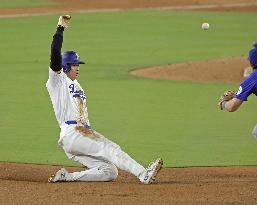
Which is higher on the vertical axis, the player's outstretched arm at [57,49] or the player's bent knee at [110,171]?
the player's outstretched arm at [57,49]

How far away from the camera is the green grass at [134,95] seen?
13.6 meters

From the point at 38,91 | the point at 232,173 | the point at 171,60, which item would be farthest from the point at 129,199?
the point at 171,60

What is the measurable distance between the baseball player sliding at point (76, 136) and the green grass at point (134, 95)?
2079 mm

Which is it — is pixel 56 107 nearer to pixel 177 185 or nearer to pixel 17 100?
pixel 177 185

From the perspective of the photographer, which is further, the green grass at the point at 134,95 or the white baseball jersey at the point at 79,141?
the green grass at the point at 134,95

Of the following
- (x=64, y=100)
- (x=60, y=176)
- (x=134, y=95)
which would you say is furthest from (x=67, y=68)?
(x=134, y=95)

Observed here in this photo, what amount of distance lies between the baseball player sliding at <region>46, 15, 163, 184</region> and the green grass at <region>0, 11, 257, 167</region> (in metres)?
2.08

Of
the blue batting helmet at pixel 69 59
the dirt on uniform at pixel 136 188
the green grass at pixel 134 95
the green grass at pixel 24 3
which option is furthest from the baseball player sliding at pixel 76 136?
the green grass at pixel 24 3

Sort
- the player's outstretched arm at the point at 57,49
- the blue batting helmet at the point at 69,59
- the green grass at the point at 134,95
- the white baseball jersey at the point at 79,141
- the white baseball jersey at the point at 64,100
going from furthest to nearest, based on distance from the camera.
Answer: the green grass at the point at 134,95, the blue batting helmet at the point at 69,59, the white baseball jersey at the point at 64,100, the white baseball jersey at the point at 79,141, the player's outstretched arm at the point at 57,49

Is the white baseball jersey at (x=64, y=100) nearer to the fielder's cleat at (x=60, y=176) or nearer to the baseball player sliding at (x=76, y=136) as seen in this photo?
the baseball player sliding at (x=76, y=136)

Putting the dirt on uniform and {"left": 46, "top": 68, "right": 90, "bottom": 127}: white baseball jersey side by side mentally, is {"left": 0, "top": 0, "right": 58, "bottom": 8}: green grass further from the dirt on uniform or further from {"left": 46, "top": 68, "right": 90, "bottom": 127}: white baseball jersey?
{"left": 46, "top": 68, "right": 90, "bottom": 127}: white baseball jersey

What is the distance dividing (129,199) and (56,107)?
176 centimetres

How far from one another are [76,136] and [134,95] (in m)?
9.20

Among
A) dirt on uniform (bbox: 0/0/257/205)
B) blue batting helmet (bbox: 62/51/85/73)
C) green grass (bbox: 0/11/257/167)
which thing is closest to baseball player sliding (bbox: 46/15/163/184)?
→ blue batting helmet (bbox: 62/51/85/73)
